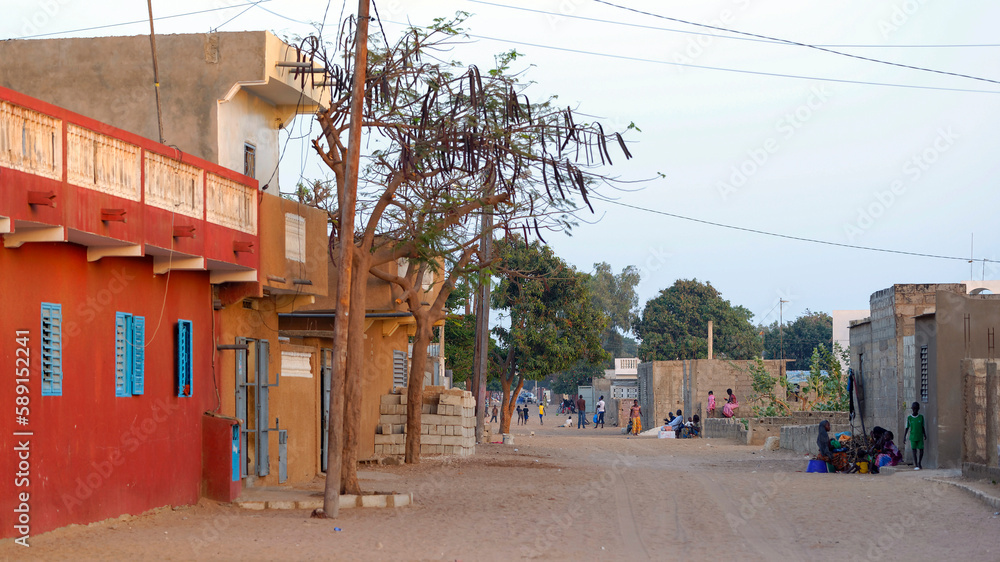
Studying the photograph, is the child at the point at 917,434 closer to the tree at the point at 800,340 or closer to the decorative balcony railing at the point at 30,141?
the decorative balcony railing at the point at 30,141

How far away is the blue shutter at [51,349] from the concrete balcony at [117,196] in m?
0.87

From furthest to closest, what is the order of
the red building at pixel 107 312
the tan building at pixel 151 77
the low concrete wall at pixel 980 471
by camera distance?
the low concrete wall at pixel 980 471, the tan building at pixel 151 77, the red building at pixel 107 312

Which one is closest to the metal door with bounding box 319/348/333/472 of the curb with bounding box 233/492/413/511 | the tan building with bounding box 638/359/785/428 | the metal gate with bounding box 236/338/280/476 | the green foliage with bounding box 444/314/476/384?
the metal gate with bounding box 236/338/280/476

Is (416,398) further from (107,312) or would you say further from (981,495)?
(981,495)

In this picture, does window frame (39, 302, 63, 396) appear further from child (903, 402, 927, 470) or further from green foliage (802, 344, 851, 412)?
green foliage (802, 344, 851, 412)

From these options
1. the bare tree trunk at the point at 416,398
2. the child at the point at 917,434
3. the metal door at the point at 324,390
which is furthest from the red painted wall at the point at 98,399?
the child at the point at 917,434

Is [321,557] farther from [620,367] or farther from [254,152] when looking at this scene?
[620,367]

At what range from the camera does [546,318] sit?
147 ft

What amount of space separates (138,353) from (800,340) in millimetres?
86159

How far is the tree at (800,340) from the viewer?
3590 inches

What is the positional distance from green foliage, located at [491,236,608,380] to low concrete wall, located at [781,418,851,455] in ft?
50.7

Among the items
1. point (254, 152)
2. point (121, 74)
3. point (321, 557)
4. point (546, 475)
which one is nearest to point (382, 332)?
point (546, 475)

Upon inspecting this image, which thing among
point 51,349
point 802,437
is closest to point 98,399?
point 51,349

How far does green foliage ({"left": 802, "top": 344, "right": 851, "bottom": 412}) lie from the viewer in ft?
105
